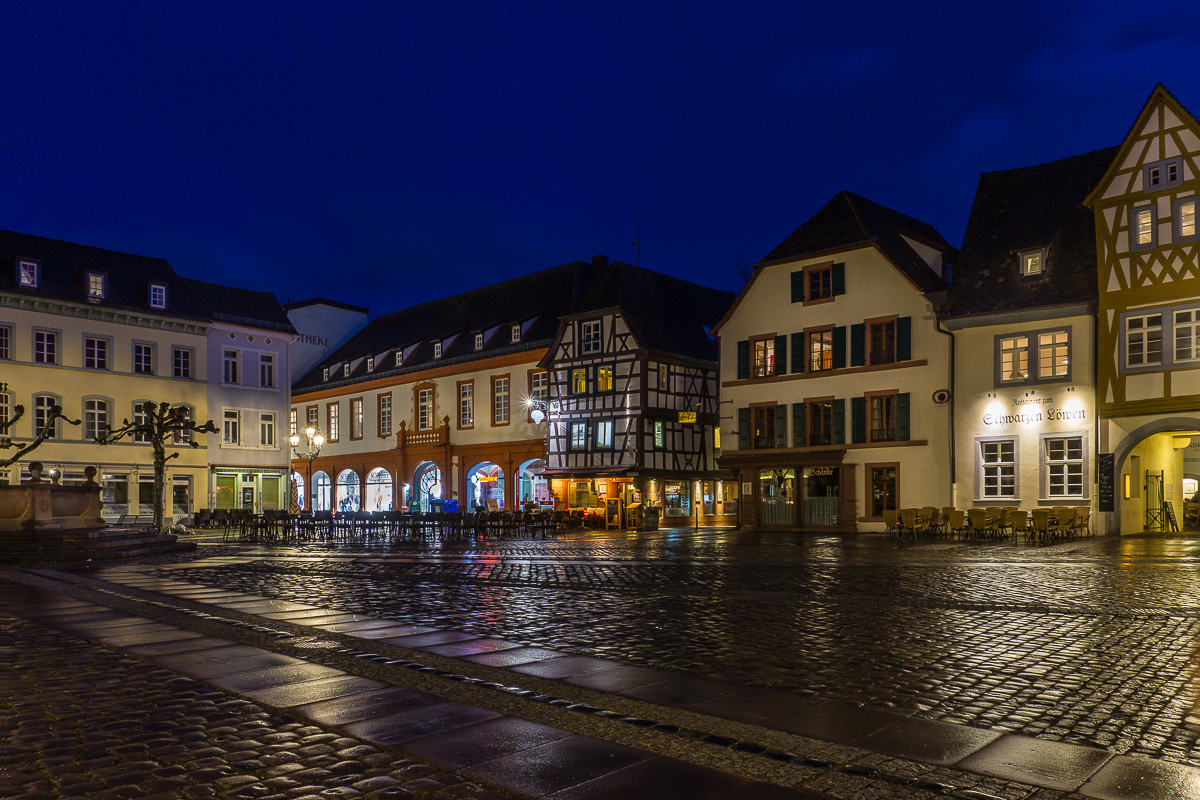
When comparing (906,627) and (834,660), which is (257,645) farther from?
(906,627)

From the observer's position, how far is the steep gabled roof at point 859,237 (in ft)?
109

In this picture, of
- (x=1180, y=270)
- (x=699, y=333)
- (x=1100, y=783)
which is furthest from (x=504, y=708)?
(x=699, y=333)

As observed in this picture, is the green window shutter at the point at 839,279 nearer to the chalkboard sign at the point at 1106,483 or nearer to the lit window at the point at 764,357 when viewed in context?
the lit window at the point at 764,357

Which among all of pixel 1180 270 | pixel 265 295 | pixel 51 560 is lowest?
pixel 51 560

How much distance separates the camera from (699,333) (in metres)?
45.1

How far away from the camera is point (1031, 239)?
1194 inches

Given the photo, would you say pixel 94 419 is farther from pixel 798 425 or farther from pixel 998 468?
pixel 998 468

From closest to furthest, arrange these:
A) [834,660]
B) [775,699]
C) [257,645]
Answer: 1. [775,699]
2. [834,660]
3. [257,645]

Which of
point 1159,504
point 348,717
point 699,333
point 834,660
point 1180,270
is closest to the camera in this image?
point 348,717

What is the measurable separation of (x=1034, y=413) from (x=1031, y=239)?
227 inches

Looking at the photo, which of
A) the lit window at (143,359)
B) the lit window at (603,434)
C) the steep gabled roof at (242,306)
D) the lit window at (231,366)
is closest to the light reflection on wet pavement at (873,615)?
the lit window at (603,434)

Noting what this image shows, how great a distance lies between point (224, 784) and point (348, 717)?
131 centimetres

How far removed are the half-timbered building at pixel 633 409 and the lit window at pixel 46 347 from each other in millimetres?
21593

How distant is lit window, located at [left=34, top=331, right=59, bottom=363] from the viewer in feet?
137
